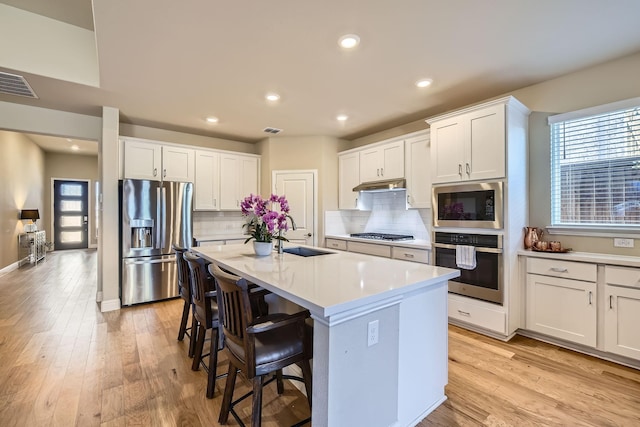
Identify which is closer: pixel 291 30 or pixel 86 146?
pixel 291 30

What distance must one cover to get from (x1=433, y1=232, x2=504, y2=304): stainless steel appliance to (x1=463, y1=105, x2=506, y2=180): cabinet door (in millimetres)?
656

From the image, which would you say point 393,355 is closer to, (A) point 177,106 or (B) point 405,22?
(B) point 405,22

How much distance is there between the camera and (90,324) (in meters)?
3.35

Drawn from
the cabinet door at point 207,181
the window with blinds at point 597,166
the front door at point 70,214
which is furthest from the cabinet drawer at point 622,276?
the front door at point 70,214

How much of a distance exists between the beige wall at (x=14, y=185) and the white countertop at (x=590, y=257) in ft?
28.1

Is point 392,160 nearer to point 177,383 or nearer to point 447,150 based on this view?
point 447,150

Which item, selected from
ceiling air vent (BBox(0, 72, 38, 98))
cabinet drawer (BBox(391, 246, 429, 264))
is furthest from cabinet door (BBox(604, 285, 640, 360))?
ceiling air vent (BBox(0, 72, 38, 98))

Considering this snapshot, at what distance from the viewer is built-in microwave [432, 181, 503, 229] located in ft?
9.62

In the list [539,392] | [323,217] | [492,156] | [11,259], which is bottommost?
[539,392]

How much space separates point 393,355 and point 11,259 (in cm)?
813

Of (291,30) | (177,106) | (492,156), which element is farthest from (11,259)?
(492,156)

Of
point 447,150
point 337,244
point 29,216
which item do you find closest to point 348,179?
point 337,244

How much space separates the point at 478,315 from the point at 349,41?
2.91 metres

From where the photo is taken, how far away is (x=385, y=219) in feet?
15.7
